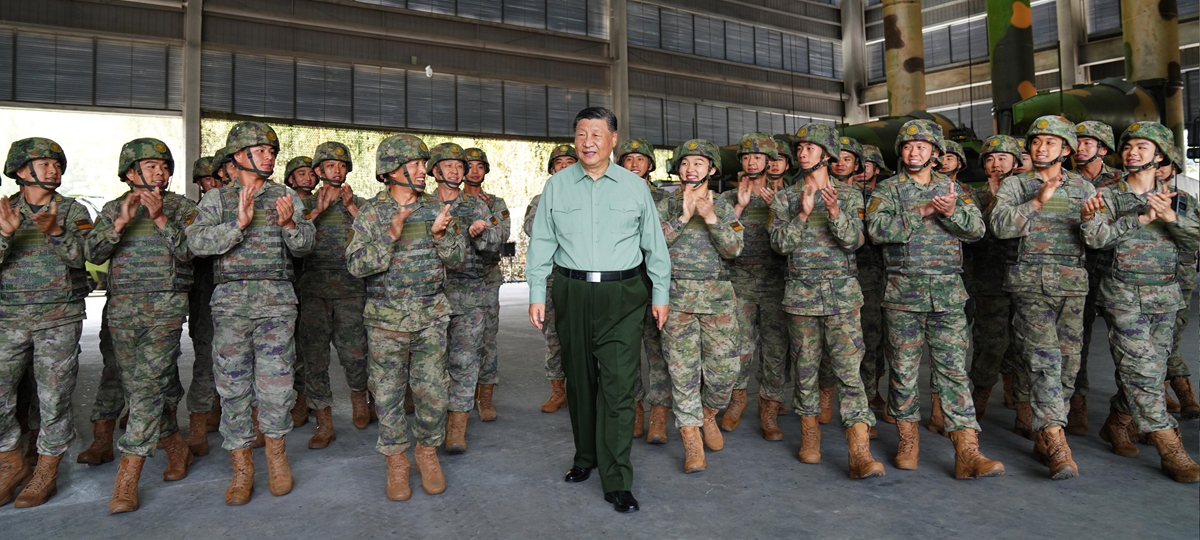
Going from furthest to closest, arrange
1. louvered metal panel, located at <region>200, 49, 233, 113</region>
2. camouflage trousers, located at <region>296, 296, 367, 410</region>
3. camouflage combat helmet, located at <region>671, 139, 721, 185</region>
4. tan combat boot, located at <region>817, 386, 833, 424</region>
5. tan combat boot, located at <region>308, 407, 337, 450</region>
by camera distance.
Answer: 1. louvered metal panel, located at <region>200, 49, 233, 113</region>
2. camouflage trousers, located at <region>296, 296, 367, 410</region>
3. tan combat boot, located at <region>817, 386, 833, 424</region>
4. tan combat boot, located at <region>308, 407, 337, 450</region>
5. camouflage combat helmet, located at <region>671, 139, 721, 185</region>

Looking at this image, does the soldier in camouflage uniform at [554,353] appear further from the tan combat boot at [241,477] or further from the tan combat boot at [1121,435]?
the tan combat boot at [1121,435]

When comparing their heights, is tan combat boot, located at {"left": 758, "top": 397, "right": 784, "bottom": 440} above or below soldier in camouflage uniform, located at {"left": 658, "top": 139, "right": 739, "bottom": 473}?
below

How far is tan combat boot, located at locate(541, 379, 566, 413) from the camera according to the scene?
16.8 ft

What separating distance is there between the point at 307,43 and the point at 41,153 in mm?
10142

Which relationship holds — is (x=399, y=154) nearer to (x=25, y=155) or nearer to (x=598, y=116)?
(x=598, y=116)

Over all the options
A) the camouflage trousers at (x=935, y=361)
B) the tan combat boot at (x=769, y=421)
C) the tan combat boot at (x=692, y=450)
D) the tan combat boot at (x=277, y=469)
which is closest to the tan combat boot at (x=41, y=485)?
the tan combat boot at (x=277, y=469)

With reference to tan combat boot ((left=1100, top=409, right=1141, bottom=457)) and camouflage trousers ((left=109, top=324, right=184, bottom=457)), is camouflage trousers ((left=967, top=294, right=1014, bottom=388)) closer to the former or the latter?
tan combat boot ((left=1100, top=409, right=1141, bottom=457))

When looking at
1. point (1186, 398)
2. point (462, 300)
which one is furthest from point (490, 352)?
point (1186, 398)

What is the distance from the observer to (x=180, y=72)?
464 inches

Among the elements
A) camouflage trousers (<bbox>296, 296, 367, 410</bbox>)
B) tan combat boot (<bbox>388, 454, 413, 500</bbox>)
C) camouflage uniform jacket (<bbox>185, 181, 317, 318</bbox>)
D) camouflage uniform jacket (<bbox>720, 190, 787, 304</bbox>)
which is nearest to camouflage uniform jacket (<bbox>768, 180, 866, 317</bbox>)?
camouflage uniform jacket (<bbox>720, 190, 787, 304</bbox>)

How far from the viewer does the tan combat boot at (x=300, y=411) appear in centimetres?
483

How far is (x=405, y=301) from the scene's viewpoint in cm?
346

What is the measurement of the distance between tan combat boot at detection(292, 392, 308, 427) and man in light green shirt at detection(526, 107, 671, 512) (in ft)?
7.77

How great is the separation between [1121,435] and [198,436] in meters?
5.10
